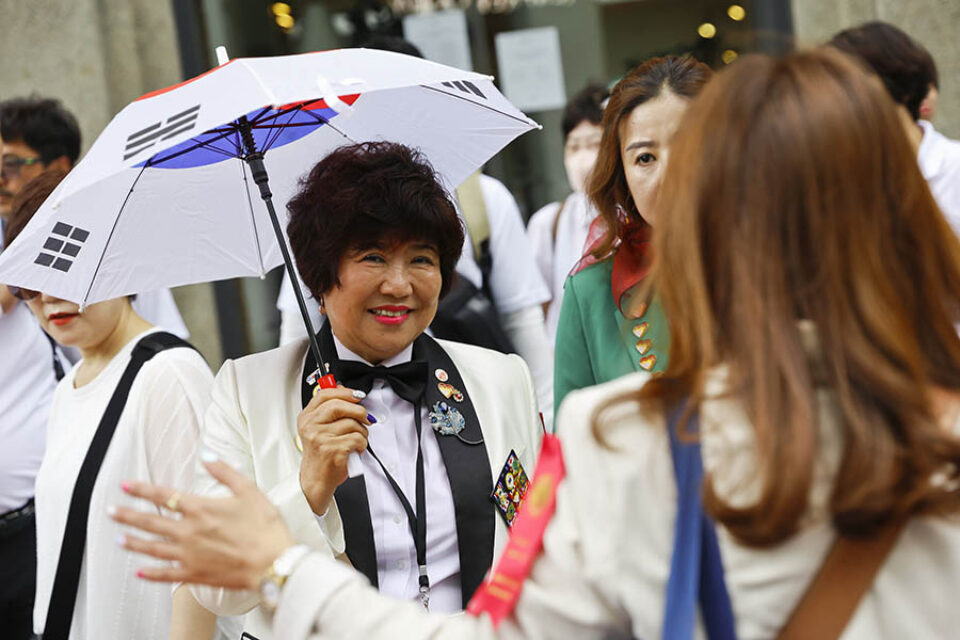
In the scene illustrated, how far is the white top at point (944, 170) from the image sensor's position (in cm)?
413

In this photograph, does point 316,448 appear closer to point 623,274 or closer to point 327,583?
point 327,583

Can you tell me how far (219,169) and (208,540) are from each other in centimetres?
165

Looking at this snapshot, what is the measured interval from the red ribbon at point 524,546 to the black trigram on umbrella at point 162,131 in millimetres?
1216

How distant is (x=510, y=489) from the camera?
284 cm

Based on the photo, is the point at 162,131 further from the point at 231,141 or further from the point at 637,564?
the point at 637,564

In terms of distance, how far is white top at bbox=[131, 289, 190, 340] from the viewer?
497 cm

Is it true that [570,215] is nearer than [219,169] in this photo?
No

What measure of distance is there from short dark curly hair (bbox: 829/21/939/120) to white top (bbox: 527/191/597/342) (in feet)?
5.00

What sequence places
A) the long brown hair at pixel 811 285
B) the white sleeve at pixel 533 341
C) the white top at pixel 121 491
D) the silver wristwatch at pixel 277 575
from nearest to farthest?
the long brown hair at pixel 811 285 < the silver wristwatch at pixel 277 575 < the white top at pixel 121 491 < the white sleeve at pixel 533 341

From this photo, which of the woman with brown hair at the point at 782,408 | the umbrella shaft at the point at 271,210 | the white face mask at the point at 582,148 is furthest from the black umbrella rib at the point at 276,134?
the white face mask at the point at 582,148

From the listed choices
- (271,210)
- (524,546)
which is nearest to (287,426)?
(271,210)

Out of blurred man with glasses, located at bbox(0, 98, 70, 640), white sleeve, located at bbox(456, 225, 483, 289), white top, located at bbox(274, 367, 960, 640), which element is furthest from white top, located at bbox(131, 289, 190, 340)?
white top, located at bbox(274, 367, 960, 640)

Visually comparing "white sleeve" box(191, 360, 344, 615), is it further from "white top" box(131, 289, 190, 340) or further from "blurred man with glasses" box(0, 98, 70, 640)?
"white top" box(131, 289, 190, 340)

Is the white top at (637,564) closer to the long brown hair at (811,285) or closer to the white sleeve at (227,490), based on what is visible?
the long brown hair at (811,285)
